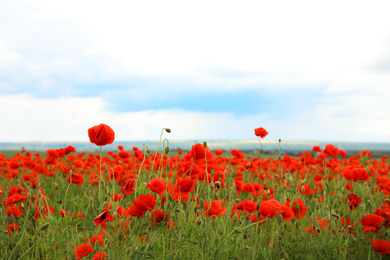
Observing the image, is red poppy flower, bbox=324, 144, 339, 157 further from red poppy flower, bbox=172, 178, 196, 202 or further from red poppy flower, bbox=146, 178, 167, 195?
red poppy flower, bbox=146, 178, 167, 195

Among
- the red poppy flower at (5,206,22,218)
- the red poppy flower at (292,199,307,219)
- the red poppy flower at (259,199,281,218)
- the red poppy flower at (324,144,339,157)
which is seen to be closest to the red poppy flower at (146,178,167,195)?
the red poppy flower at (259,199,281,218)

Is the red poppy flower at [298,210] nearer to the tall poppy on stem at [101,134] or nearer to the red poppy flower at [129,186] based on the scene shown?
the red poppy flower at [129,186]

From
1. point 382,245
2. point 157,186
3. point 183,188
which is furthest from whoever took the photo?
point 382,245

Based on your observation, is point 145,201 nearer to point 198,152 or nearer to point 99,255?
point 99,255

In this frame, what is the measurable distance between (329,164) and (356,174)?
118 inches

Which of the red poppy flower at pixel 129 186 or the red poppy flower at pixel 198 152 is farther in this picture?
the red poppy flower at pixel 198 152

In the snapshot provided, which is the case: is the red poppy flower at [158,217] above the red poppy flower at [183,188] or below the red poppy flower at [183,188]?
below

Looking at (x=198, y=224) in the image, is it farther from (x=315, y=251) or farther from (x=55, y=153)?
(x=55, y=153)

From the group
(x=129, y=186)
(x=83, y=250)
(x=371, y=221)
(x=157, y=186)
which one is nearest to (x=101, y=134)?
(x=129, y=186)

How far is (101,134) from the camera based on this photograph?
7.77ft

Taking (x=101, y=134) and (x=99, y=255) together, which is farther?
(x=101, y=134)

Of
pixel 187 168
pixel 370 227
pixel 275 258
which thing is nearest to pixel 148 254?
pixel 187 168

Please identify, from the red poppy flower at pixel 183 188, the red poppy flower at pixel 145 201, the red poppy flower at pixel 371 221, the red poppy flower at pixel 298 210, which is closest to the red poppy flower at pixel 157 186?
the red poppy flower at pixel 145 201

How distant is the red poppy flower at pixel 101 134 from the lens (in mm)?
2367
